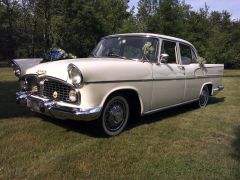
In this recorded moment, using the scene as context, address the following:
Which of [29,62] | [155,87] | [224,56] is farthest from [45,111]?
[224,56]

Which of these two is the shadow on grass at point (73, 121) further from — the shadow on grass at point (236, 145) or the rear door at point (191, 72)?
the shadow on grass at point (236, 145)

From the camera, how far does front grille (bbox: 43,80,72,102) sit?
16.0 feet

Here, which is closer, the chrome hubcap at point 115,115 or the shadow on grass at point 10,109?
the chrome hubcap at point 115,115

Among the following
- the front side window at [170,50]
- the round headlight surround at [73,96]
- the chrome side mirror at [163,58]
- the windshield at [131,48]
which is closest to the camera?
the round headlight surround at [73,96]

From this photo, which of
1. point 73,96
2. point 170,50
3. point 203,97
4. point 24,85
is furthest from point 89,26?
point 73,96

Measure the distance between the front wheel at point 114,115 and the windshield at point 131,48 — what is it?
1001 millimetres

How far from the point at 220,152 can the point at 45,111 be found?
8.92ft

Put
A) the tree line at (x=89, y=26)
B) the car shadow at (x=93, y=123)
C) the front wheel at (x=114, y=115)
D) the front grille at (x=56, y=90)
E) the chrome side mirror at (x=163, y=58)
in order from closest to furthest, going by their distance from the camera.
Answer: the front grille at (x=56, y=90)
the front wheel at (x=114, y=115)
the car shadow at (x=93, y=123)
the chrome side mirror at (x=163, y=58)
the tree line at (x=89, y=26)

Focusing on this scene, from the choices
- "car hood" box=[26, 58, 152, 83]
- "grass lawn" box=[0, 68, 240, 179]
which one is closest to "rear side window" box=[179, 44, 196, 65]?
"grass lawn" box=[0, 68, 240, 179]

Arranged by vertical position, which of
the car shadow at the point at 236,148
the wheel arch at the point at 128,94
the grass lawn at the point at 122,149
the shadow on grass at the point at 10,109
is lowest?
the car shadow at the point at 236,148

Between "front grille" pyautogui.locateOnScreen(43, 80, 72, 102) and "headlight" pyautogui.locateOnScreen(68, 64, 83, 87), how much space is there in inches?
7.1

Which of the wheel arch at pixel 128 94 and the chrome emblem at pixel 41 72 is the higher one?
the chrome emblem at pixel 41 72

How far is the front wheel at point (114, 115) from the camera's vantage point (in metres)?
5.11

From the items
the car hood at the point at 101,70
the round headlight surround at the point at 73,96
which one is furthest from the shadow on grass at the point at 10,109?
the round headlight surround at the point at 73,96
